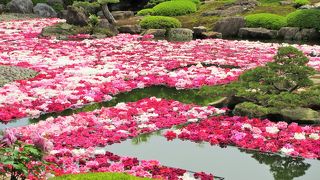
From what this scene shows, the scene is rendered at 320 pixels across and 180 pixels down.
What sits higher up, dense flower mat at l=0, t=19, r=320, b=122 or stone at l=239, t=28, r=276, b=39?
dense flower mat at l=0, t=19, r=320, b=122

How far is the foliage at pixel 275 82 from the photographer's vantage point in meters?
13.5

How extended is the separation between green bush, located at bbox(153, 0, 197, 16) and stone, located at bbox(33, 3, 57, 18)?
1381cm

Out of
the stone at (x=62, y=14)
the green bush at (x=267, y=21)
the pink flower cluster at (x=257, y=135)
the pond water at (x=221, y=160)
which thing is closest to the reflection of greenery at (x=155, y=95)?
the pink flower cluster at (x=257, y=135)

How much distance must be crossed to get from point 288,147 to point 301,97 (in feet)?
9.00

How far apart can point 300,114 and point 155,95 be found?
5193 mm

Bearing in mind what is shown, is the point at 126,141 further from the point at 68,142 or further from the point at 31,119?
the point at 31,119

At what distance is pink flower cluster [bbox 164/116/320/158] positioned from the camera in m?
10.8

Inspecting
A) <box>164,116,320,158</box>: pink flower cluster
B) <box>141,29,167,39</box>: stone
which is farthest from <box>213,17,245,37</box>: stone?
<box>164,116,320,158</box>: pink flower cluster

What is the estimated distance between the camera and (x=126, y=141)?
11.7 m

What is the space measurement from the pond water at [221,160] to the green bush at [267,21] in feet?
87.9

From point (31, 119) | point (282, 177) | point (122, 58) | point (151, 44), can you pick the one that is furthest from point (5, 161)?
point (151, 44)

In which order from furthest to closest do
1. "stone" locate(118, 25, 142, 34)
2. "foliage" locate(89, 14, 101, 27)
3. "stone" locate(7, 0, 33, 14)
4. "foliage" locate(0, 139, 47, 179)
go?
Answer: "stone" locate(7, 0, 33, 14)
"stone" locate(118, 25, 142, 34)
"foliage" locate(89, 14, 101, 27)
"foliage" locate(0, 139, 47, 179)

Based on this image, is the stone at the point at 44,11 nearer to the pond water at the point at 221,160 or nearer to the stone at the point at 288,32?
the stone at the point at 288,32

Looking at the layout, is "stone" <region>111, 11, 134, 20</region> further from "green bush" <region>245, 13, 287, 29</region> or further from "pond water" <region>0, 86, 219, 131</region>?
"pond water" <region>0, 86, 219, 131</region>
